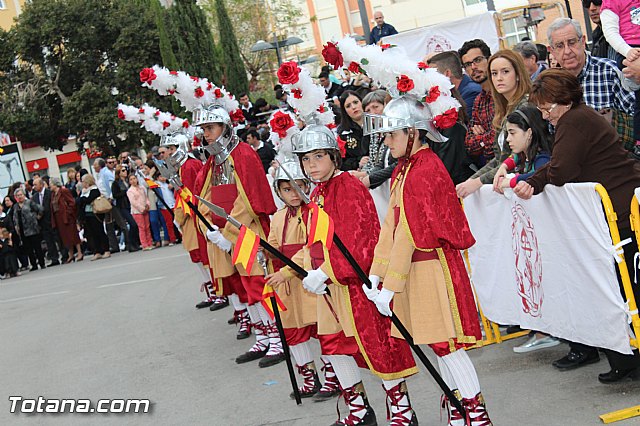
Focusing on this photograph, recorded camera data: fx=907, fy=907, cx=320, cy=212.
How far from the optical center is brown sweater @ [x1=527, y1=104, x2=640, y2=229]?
5387 mm

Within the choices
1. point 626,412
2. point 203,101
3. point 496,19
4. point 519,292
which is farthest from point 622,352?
point 496,19

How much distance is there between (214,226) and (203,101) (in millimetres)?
1261

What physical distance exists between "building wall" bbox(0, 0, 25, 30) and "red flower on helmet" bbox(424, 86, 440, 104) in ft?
170

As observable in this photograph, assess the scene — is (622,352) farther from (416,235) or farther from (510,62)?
(510,62)

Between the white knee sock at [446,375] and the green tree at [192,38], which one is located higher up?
the green tree at [192,38]

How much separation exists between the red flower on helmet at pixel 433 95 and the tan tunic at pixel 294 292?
1.67 metres

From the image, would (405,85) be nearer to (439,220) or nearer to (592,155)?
(439,220)

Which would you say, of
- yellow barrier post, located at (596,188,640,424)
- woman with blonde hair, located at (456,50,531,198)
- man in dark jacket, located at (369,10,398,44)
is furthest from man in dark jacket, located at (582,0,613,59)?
man in dark jacket, located at (369,10,398,44)

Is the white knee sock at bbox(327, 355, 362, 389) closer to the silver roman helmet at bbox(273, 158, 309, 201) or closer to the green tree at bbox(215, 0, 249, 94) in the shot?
the silver roman helmet at bbox(273, 158, 309, 201)

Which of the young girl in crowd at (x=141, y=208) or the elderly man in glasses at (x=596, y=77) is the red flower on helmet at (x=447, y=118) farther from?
the young girl in crowd at (x=141, y=208)

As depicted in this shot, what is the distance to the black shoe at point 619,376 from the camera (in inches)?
222

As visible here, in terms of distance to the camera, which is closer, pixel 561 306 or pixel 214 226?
pixel 561 306

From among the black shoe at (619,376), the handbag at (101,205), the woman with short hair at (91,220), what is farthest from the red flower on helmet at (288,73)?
the woman with short hair at (91,220)

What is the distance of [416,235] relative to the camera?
194 inches
